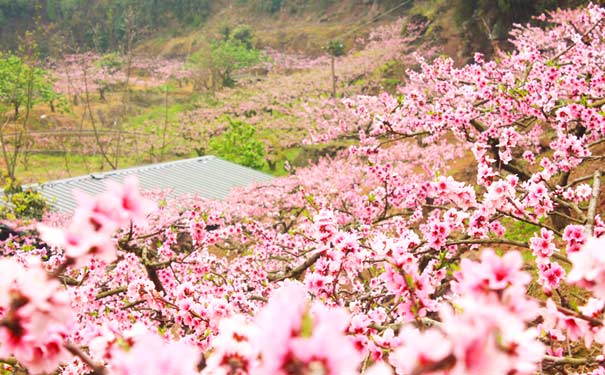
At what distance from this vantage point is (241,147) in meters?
21.9

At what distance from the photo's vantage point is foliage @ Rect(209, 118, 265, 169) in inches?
848

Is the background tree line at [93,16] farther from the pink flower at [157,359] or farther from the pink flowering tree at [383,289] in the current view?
the pink flower at [157,359]

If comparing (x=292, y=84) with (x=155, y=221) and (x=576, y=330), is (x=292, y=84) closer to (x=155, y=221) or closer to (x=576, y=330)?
(x=155, y=221)

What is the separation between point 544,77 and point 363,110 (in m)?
2.13

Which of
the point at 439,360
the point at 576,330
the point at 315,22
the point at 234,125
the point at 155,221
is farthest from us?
the point at 315,22

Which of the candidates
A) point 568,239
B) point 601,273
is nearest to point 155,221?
point 568,239

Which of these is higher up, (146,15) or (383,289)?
(146,15)

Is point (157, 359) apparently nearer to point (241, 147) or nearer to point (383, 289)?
point (383, 289)

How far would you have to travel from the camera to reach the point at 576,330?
4.79 ft

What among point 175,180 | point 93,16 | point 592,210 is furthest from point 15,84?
point 93,16

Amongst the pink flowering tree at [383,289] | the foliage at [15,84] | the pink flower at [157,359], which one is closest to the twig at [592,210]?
the pink flowering tree at [383,289]

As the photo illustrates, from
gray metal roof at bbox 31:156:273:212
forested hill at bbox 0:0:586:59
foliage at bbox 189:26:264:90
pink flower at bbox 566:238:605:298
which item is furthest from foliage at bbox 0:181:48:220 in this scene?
forested hill at bbox 0:0:586:59

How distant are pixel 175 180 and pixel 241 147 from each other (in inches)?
227

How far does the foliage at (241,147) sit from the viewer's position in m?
21.5
